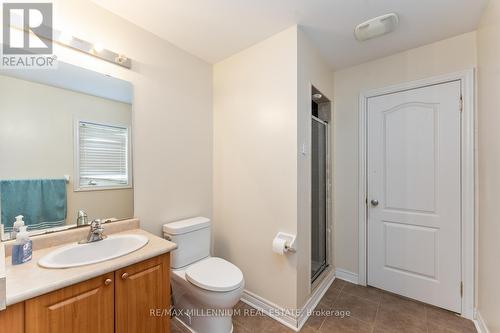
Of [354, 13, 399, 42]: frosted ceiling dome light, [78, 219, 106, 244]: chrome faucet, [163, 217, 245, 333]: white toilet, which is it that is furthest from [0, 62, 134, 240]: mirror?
[354, 13, 399, 42]: frosted ceiling dome light

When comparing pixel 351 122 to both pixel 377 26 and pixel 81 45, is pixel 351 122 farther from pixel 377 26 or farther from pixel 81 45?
pixel 81 45

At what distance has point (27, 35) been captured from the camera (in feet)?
4.05

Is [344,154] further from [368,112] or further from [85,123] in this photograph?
[85,123]

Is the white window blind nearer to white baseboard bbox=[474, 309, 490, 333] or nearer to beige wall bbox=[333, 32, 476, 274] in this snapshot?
beige wall bbox=[333, 32, 476, 274]

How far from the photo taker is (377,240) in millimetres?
2199

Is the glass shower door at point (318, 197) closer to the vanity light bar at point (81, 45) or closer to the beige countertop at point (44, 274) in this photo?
the beige countertop at point (44, 274)

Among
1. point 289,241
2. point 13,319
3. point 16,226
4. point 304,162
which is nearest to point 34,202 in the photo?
point 16,226

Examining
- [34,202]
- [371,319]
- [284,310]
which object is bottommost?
[371,319]

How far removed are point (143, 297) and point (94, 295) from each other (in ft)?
0.88

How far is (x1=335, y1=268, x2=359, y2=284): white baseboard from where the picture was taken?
233 cm

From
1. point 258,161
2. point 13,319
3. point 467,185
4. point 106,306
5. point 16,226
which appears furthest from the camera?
point 258,161

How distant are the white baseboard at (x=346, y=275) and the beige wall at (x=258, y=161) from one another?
1.02m

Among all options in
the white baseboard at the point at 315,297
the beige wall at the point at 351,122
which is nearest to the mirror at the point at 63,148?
the white baseboard at the point at 315,297

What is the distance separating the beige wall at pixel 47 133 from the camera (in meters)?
1.18
